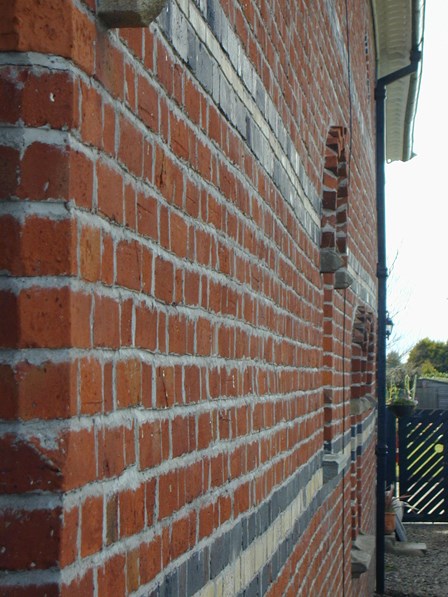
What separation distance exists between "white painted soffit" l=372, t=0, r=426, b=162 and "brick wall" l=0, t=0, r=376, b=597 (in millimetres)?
6569

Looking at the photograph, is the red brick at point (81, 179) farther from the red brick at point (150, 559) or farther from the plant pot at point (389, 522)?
the plant pot at point (389, 522)

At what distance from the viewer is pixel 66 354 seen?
1.39 meters

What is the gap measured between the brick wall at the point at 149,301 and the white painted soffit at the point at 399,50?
657 centimetres

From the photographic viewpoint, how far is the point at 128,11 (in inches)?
60.5

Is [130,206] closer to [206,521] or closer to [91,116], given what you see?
[91,116]

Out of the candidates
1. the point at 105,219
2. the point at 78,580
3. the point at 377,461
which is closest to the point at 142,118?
the point at 105,219

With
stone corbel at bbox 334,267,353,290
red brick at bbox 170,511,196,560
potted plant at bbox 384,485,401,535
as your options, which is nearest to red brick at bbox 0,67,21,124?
red brick at bbox 170,511,196,560

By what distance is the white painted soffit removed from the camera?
10281 millimetres

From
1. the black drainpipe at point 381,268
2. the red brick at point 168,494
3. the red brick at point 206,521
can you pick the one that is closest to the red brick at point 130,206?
the red brick at point 168,494

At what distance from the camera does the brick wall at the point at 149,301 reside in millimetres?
1379

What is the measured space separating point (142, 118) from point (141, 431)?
524 mm

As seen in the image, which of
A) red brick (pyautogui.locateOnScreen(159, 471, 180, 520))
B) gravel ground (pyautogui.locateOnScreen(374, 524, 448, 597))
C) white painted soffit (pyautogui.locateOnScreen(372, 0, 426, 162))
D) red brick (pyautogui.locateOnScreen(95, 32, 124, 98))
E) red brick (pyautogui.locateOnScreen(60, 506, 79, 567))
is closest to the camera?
red brick (pyautogui.locateOnScreen(60, 506, 79, 567))

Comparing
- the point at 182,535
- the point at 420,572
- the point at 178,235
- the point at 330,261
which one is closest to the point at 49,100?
the point at 178,235

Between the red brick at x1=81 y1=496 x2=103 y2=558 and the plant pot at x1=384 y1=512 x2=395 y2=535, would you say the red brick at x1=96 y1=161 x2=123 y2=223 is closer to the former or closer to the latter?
the red brick at x1=81 y1=496 x2=103 y2=558
